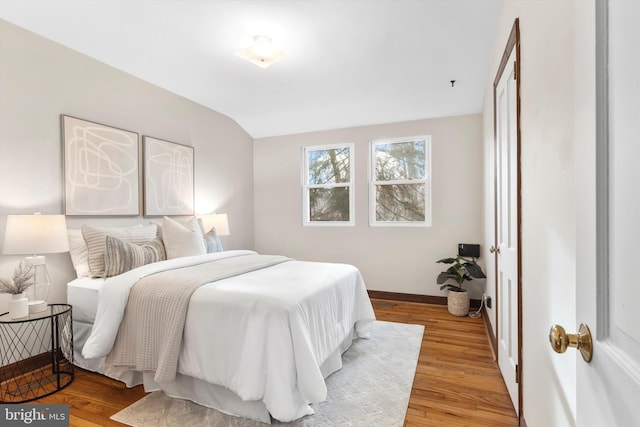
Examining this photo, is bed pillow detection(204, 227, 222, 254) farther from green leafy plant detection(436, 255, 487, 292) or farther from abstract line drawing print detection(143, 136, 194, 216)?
green leafy plant detection(436, 255, 487, 292)

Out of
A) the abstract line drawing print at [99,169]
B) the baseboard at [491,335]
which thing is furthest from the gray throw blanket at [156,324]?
the baseboard at [491,335]

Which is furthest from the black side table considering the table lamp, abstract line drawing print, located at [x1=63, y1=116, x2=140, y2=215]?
abstract line drawing print, located at [x1=63, y1=116, x2=140, y2=215]

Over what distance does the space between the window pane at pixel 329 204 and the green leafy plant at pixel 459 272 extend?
1.52m

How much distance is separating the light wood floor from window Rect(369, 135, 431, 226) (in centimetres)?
180

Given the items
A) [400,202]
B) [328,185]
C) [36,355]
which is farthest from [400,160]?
[36,355]

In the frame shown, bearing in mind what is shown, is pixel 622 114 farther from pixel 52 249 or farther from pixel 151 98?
pixel 151 98

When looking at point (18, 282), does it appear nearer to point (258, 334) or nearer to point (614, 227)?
point (258, 334)

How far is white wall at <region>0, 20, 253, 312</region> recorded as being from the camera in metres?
2.37

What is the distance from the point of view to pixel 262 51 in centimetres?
257

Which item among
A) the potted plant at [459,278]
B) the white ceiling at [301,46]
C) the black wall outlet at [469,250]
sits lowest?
the potted plant at [459,278]

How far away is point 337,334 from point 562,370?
1.47 meters

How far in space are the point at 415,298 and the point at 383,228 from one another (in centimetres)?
99

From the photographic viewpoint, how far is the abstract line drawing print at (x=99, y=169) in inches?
108

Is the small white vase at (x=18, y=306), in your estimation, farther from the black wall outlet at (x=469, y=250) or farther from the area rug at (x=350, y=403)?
the black wall outlet at (x=469, y=250)
